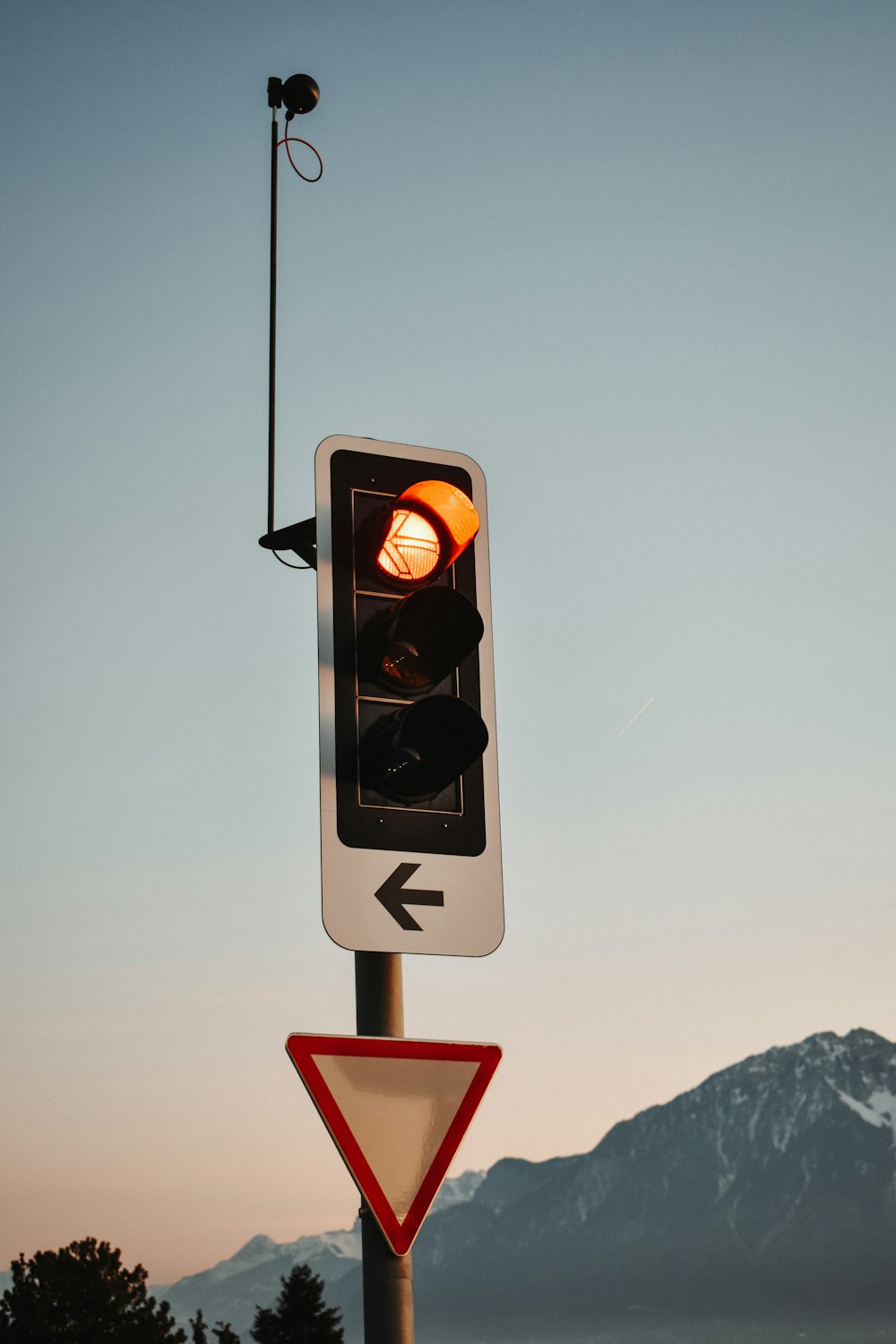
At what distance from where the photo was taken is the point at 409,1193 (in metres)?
3.60

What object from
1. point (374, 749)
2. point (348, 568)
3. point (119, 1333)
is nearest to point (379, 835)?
point (374, 749)

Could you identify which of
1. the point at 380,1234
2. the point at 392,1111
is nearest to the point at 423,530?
the point at 392,1111

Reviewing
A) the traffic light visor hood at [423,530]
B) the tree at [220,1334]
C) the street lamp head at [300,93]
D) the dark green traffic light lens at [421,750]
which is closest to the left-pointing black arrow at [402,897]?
the dark green traffic light lens at [421,750]

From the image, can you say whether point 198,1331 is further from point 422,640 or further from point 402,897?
point 422,640

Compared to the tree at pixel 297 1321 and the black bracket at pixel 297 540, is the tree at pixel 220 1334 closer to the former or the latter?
the tree at pixel 297 1321

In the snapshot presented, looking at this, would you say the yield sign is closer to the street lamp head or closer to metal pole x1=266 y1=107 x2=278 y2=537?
metal pole x1=266 y1=107 x2=278 y2=537

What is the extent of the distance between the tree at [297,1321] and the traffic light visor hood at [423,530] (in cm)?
10948

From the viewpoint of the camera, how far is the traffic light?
384cm

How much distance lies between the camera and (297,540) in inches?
178

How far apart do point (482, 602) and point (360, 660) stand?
492 millimetres

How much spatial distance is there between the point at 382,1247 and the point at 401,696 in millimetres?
1417

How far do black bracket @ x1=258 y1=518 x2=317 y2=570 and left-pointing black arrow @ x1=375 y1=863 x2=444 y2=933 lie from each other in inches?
41.3

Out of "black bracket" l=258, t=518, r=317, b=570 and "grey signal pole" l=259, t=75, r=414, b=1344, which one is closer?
"grey signal pole" l=259, t=75, r=414, b=1344

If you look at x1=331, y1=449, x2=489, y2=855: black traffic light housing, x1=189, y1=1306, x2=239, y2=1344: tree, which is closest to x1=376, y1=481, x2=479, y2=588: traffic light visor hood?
x1=331, y1=449, x2=489, y2=855: black traffic light housing
